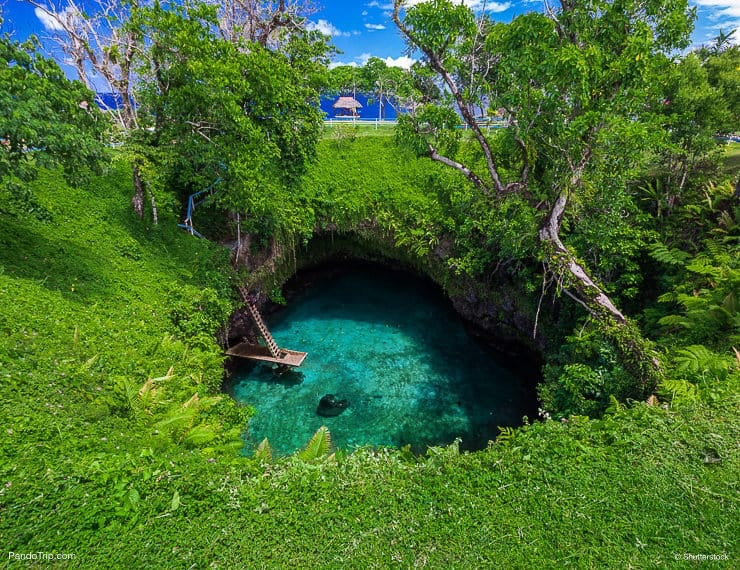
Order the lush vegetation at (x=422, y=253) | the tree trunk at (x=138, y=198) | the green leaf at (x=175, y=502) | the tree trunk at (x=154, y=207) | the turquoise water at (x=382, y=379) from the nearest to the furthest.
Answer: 1. the lush vegetation at (x=422, y=253)
2. the green leaf at (x=175, y=502)
3. the turquoise water at (x=382, y=379)
4. the tree trunk at (x=138, y=198)
5. the tree trunk at (x=154, y=207)

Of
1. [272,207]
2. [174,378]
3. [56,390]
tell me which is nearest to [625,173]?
[272,207]

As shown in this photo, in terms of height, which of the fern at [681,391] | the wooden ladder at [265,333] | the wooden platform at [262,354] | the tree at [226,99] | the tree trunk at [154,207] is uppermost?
the tree at [226,99]

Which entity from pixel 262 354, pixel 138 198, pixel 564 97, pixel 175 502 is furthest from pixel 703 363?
pixel 138 198

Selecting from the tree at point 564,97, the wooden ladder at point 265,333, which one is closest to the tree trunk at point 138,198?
the wooden ladder at point 265,333

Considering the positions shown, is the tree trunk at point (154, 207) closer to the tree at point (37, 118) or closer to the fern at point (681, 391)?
the tree at point (37, 118)

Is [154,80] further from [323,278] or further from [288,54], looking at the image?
[323,278]

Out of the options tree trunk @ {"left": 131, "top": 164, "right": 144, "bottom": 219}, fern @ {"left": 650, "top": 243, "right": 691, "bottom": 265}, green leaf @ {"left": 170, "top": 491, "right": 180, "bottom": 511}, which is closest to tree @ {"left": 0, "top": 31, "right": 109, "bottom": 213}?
tree trunk @ {"left": 131, "top": 164, "right": 144, "bottom": 219}

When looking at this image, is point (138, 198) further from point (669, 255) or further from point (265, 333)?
point (669, 255)
